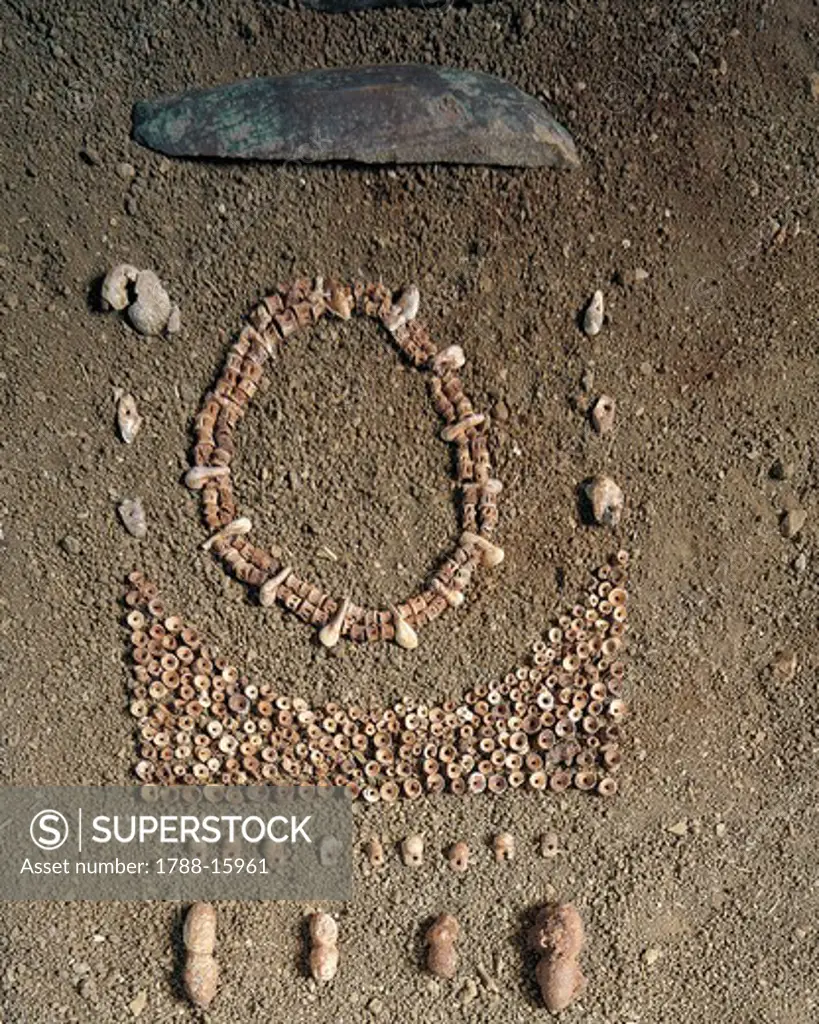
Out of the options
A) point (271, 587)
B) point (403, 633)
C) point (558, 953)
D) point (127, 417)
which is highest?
point (127, 417)

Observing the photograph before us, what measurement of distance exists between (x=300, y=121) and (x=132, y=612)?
129 cm

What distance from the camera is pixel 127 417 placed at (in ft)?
7.57

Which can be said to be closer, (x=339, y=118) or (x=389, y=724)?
(x=339, y=118)

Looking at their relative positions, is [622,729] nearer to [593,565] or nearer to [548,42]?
[593,565]

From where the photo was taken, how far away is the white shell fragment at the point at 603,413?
2344mm

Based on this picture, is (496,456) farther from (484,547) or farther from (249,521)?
(249,521)

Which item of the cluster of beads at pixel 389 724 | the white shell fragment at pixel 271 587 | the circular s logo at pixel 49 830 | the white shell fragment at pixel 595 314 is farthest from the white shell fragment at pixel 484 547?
the circular s logo at pixel 49 830

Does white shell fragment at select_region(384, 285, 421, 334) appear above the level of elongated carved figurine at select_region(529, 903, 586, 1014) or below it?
above

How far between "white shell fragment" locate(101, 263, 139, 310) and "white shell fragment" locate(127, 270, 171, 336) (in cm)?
2

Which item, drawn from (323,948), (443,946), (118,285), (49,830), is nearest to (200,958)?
(323,948)

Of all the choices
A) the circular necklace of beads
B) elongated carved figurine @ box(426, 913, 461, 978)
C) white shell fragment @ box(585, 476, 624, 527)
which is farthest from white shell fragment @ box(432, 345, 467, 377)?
elongated carved figurine @ box(426, 913, 461, 978)

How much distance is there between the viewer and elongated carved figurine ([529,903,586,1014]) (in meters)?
2.32

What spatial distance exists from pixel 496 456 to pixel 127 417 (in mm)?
939

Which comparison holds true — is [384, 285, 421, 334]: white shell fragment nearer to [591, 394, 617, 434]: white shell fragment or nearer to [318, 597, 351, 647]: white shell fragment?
[591, 394, 617, 434]: white shell fragment
